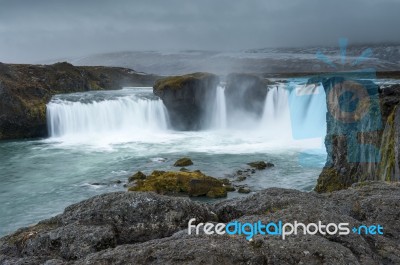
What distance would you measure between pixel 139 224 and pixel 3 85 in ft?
187

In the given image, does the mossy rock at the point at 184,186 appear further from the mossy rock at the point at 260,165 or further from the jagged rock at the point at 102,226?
the jagged rock at the point at 102,226

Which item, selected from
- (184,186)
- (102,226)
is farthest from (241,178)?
(102,226)

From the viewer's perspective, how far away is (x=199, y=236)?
16.0ft

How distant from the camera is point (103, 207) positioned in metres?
6.06

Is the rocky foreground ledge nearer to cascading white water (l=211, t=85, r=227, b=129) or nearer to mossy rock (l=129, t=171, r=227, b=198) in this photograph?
mossy rock (l=129, t=171, r=227, b=198)

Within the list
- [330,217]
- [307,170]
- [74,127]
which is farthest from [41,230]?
[74,127]

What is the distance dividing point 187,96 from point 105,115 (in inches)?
489

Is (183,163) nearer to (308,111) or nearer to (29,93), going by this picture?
(308,111)

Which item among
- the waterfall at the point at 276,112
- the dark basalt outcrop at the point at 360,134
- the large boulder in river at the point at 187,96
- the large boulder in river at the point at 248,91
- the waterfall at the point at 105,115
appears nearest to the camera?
the dark basalt outcrop at the point at 360,134

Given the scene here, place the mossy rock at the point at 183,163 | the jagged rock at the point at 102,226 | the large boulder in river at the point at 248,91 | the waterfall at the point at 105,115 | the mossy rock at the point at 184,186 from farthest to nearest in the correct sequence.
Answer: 1. the large boulder in river at the point at 248,91
2. the waterfall at the point at 105,115
3. the mossy rock at the point at 183,163
4. the mossy rock at the point at 184,186
5. the jagged rock at the point at 102,226

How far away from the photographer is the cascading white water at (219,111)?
210 ft

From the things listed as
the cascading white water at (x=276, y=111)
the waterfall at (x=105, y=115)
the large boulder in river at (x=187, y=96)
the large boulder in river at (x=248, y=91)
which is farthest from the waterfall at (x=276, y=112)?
the waterfall at (x=105, y=115)

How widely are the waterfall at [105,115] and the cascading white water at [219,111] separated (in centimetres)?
776

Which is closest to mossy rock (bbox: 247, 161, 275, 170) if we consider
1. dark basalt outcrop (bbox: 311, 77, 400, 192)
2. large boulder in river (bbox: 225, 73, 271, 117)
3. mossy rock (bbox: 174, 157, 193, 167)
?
mossy rock (bbox: 174, 157, 193, 167)
